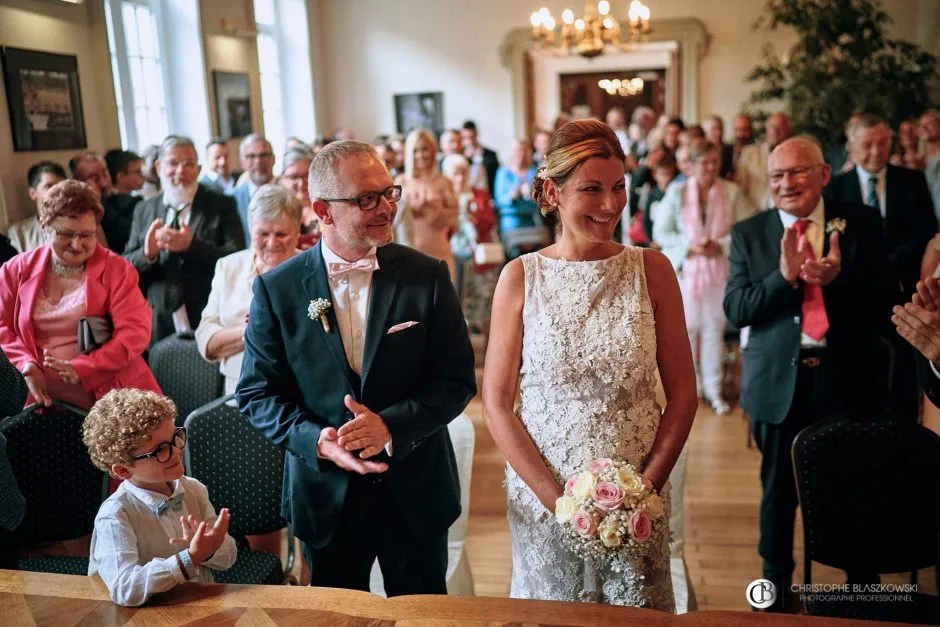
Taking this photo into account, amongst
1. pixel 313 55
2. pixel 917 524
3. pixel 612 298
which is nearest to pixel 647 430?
pixel 612 298

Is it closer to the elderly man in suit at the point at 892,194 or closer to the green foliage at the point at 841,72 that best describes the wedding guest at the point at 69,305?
the elderly man in suit at the point at 892,194

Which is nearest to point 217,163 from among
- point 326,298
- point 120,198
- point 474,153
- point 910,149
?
point 120,198

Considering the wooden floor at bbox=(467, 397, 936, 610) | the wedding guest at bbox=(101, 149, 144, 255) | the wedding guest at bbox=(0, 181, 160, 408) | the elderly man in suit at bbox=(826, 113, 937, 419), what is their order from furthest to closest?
1. the wedding guest at bbox=(101, 149, 144, 255)
2. the elderly man in suit at bbox=(826, 113, 937, 419)
3. the wooden floor at bbox=(467, 397, 936, 610)
4. the wedding guest at bbox=(0, 181, 160, 408)

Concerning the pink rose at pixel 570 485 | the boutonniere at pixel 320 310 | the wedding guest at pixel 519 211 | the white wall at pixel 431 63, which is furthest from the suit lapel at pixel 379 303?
the white wall at pixel 431 63

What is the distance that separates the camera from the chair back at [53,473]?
10.1 ft

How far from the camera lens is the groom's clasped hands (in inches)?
87.7

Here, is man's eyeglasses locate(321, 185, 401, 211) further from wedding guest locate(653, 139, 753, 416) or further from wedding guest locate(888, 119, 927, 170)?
wedding guest locate(888, 119, 927, 170)

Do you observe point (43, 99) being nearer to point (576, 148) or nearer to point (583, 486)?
point (576, 148)

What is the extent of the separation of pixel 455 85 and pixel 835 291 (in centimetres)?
1263

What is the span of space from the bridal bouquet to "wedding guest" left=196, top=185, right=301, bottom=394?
1706 mm

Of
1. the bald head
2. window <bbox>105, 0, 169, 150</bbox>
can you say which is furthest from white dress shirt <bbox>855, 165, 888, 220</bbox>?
window <bbox>105, 0, 169, 150</bbox>

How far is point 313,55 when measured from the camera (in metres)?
14.7

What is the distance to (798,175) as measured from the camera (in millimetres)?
3223

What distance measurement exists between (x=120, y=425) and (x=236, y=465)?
34.3 inches
